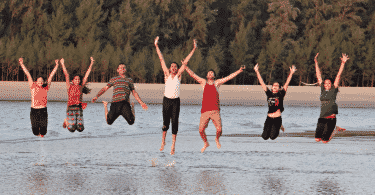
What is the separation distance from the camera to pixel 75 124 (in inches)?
404

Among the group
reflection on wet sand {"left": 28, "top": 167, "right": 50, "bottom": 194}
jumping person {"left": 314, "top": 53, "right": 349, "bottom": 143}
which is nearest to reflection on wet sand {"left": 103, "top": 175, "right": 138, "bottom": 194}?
reflection on wet sand {"left": 28, "top": 167, "right": 50, "bottom": 194}

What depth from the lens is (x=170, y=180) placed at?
8227mm

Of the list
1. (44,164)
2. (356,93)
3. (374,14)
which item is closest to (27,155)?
Answer: (44,164)

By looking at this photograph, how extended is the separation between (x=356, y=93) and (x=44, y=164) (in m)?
36.5

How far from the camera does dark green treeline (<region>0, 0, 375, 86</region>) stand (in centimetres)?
4712

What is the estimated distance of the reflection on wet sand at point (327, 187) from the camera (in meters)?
7.50

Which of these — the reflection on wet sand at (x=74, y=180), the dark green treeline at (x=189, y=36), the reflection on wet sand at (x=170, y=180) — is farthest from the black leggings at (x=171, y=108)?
the dark green treeline at (x=189, y=36)

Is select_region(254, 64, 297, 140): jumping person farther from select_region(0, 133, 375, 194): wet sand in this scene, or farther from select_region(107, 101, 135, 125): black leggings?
select_region(107, 101, 135, 125): black leggings

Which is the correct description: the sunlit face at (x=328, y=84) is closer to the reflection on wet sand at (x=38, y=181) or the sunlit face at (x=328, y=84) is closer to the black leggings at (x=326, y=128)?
the black leggings at (x=326, y=128)

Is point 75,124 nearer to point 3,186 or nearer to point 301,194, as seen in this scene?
point 3,186

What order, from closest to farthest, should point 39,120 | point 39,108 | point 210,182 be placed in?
point 210,182, point 39,120, point 39,108

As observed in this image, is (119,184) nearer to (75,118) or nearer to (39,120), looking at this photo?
(75,118)

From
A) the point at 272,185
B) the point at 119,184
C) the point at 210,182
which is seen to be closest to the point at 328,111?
the point at 272,185

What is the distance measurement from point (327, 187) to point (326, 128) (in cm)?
272
